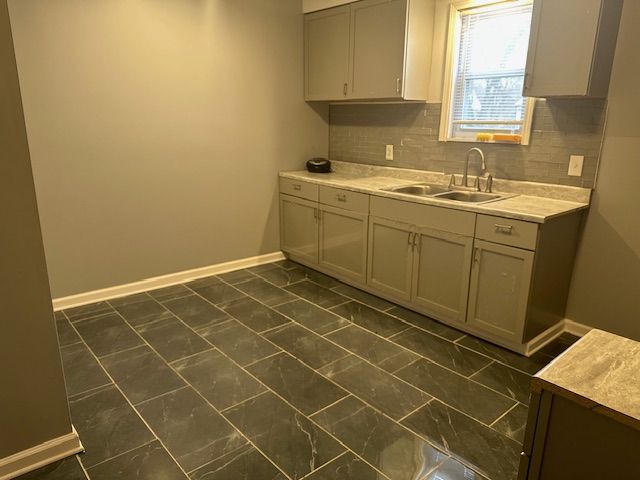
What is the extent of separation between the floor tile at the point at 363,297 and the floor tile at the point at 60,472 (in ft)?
7.14

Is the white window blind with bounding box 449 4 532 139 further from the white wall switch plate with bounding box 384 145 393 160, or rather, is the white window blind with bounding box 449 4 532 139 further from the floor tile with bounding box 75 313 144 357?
the floor tile with bounding box 75 313 144 357

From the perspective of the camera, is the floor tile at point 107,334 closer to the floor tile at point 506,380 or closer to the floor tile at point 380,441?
the floor tile at point 380,441

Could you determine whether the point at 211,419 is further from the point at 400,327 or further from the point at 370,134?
the point at 370,134

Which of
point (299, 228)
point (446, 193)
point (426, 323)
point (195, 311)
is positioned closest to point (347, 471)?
point (426, 323)

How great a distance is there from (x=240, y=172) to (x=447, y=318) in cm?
220

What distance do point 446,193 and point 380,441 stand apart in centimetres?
193

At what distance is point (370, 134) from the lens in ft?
13.8

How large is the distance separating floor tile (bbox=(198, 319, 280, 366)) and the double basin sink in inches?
57.3

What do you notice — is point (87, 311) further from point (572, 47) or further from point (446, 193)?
point (572, 47)

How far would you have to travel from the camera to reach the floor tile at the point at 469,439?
1883 mm

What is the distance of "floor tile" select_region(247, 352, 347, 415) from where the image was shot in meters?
2.31

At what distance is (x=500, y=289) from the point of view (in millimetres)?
2764

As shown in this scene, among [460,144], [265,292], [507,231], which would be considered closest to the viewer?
[507,231]

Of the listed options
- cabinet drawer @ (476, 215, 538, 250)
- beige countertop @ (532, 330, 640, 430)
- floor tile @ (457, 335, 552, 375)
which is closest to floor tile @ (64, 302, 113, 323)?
floor tile @ (457, 335, 552, 375)
